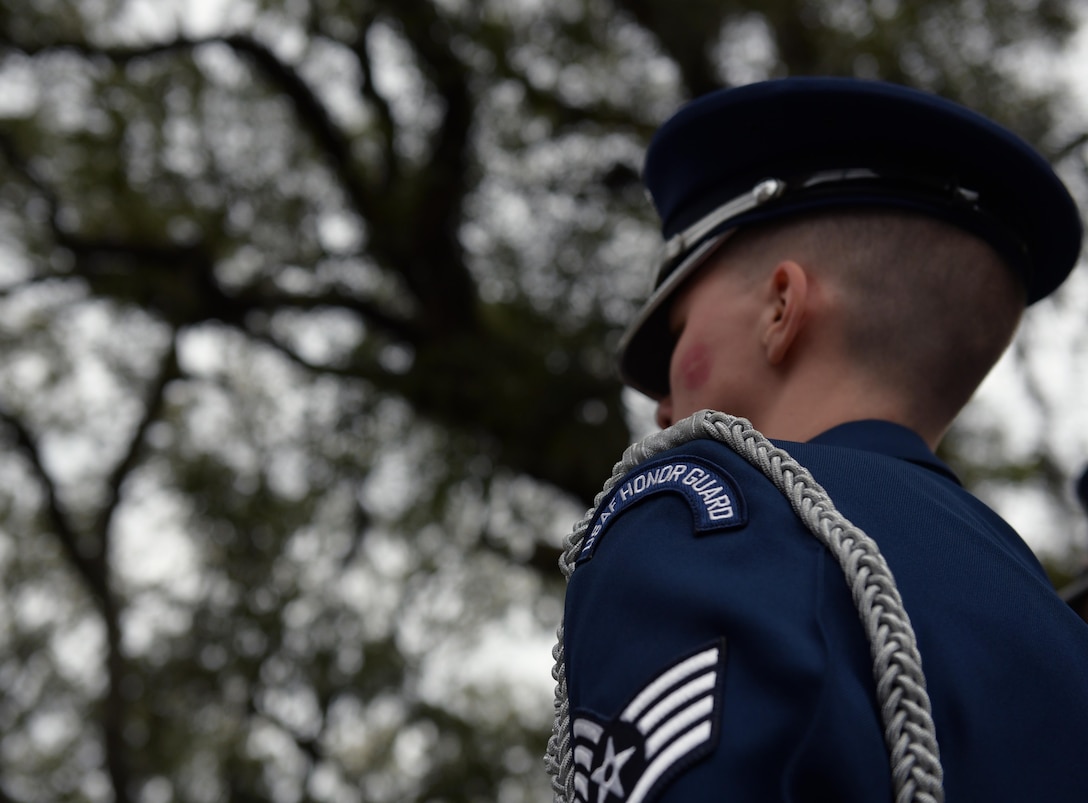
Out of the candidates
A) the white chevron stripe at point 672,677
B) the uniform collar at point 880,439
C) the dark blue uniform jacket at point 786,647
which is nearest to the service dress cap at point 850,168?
the uniform collar at point 880,439

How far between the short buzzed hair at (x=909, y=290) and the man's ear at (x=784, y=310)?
39 mm

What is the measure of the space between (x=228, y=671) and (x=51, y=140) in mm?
3414

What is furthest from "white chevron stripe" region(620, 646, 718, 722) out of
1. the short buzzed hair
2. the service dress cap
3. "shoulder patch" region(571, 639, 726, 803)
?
the service dress cap

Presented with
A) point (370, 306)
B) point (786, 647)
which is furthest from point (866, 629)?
point (370, 306)

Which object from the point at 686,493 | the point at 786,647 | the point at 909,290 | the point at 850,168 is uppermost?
the point at 850,168

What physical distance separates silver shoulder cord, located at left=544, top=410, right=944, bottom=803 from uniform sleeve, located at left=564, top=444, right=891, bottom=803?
0.01 meters

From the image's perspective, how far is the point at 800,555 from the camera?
97cm

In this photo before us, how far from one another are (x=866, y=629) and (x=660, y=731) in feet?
0.62

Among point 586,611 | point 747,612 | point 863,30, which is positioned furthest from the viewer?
point 863,30

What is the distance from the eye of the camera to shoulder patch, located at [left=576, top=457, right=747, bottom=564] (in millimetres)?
992

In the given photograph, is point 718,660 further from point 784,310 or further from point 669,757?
point 784,310

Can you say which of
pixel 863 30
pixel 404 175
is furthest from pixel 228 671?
pixel 863 30

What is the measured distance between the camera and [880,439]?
4.09 ft

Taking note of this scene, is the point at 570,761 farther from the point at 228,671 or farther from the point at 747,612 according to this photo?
the point at 228,671
